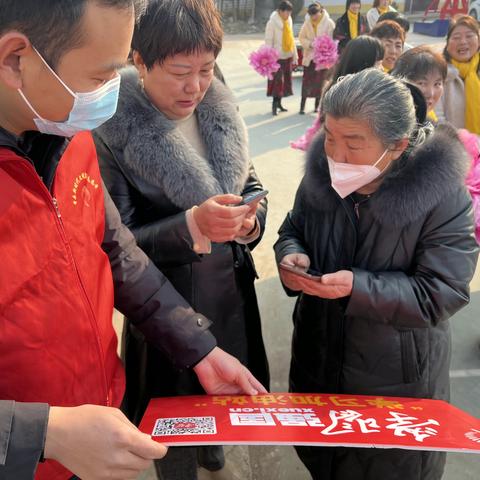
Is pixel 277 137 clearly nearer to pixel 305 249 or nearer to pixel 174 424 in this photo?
pixel 305 249

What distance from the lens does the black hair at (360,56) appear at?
3277mm

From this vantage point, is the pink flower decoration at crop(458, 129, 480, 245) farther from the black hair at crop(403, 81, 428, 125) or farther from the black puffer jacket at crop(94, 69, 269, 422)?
the black puffer jacket at crop(94, 69, 269, 422)

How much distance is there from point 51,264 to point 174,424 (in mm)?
422

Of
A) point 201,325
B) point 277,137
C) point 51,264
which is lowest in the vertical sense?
point 277,137

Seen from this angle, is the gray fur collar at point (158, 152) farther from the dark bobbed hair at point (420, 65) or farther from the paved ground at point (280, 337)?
the dark bobbed hair at point (420, 65)

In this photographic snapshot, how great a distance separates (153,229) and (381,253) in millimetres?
725

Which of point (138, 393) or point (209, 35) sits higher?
point (209, 35)

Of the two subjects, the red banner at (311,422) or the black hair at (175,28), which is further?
the black hair at (175,28)

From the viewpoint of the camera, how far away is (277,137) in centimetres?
685

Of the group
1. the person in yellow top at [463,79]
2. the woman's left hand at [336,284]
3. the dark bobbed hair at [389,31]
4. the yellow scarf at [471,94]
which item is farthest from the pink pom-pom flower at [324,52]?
the woman's left hand at [336,284]

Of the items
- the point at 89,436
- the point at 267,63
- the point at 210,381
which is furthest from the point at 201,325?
the point at 267,63

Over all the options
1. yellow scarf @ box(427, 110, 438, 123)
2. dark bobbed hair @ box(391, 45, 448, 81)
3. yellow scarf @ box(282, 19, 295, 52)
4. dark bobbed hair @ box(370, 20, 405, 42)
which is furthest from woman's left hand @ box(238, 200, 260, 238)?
yellow scarf @ box(282, 19, 295, 52)

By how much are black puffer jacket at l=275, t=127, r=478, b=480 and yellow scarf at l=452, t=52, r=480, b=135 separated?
90.5 inches

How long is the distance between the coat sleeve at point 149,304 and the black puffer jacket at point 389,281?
19.2 inches
